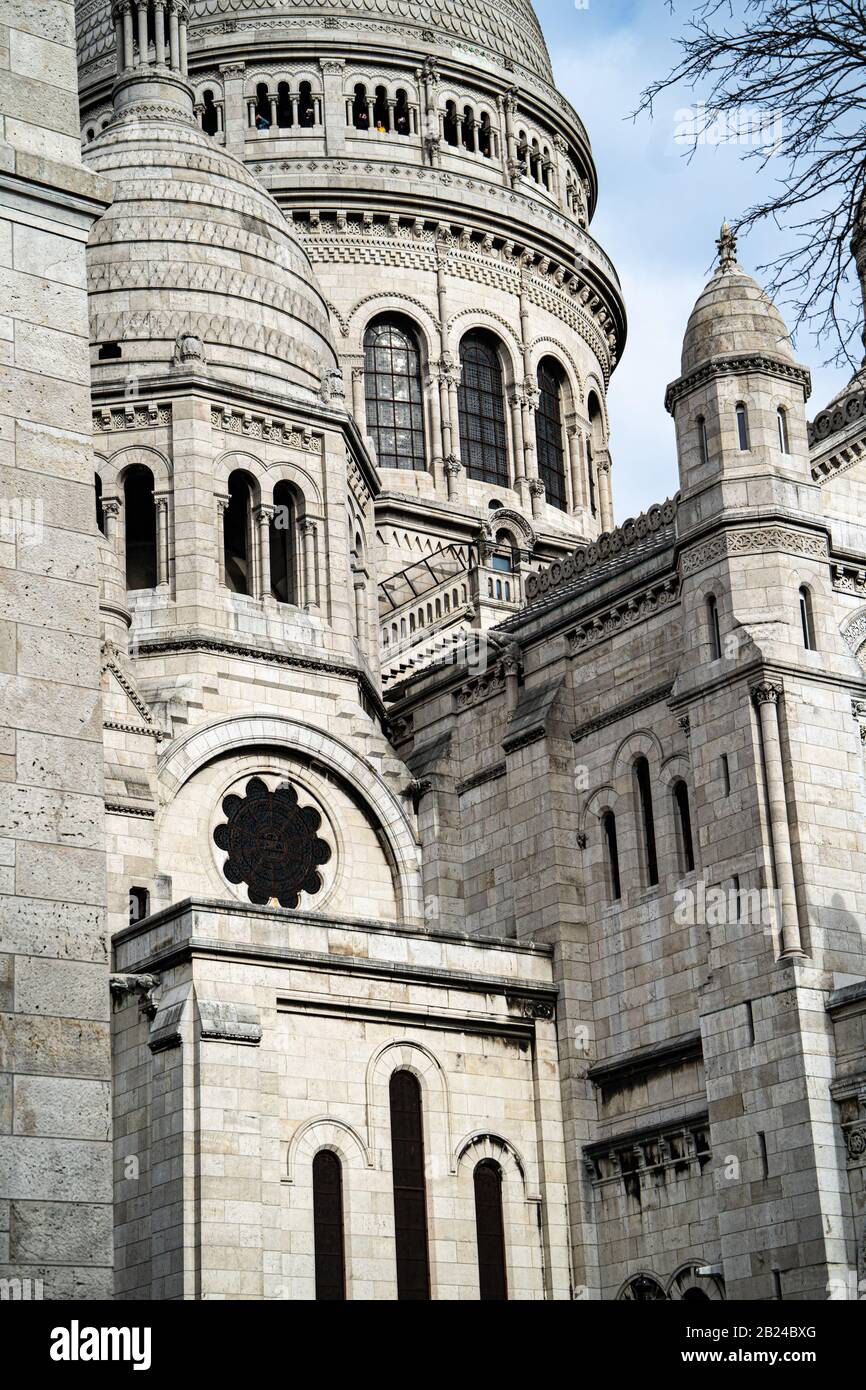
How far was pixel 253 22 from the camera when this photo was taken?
68.8 meters

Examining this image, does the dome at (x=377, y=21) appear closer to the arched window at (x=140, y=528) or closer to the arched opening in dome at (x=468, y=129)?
the arched opening in dome at (x=468, y=129)

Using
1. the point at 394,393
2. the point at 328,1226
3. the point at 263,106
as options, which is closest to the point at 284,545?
the point at 328,1226

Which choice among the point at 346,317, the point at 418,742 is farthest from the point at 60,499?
the point at 346,317

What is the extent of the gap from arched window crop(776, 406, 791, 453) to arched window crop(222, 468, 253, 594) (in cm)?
1151

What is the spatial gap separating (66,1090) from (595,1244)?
23.3 m

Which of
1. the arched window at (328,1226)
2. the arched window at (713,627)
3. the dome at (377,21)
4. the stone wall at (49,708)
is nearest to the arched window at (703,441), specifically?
the arched window at (713,627)

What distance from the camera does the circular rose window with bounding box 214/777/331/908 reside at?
4403 centimetres

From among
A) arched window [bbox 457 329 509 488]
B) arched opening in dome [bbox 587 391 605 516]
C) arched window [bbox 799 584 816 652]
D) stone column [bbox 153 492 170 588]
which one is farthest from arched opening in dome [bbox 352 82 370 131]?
arched window [bbox 799 584 816 652]

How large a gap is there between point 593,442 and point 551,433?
233 centimetres

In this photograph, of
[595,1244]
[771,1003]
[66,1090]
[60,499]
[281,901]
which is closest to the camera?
[66,1090]

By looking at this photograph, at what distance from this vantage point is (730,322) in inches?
1641

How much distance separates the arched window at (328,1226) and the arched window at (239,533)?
13.4 m

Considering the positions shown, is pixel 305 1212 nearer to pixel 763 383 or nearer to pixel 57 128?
pixel 763 383

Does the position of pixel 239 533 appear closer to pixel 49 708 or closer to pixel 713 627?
pixel 713 627
